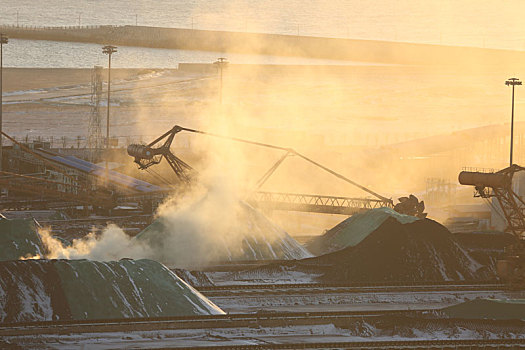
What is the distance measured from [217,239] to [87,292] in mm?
15640

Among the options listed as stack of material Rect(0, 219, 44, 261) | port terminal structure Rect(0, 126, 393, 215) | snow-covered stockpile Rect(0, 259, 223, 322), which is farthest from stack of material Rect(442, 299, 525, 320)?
port terminal structure Rect(0, 126, 393, 215)

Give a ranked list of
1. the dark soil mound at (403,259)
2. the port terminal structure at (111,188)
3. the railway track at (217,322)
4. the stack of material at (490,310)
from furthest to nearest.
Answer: the port terminal structure at (111,188) < the dark soil mound at (403,259) < the stack of material at (490,310) < the railway track at (217,322)

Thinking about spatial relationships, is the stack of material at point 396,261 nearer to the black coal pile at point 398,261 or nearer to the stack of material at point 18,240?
the black coal pile at point 398,261

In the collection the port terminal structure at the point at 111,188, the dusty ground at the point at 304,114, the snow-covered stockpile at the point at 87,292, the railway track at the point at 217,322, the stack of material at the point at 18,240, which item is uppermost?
the dusty ground at the point at 304,114

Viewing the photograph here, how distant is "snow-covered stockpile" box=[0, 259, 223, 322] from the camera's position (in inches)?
1369

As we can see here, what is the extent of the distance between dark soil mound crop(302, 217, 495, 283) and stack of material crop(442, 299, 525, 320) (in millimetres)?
8016

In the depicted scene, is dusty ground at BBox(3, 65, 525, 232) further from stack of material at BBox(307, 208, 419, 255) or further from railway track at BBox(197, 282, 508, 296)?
railway track at BBox(197, 282, 508, 296)

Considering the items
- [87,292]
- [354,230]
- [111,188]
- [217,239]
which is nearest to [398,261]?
[354,230]

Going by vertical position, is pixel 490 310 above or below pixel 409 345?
above

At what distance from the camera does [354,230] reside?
5331 cm

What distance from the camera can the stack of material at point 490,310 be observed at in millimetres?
37719

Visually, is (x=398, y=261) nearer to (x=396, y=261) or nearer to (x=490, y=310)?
(x=396, y=261)

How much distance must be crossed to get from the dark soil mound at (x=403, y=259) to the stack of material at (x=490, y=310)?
8016 millimetres

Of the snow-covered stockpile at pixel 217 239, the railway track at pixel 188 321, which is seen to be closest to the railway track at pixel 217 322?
the railway track at pixel 188 321
